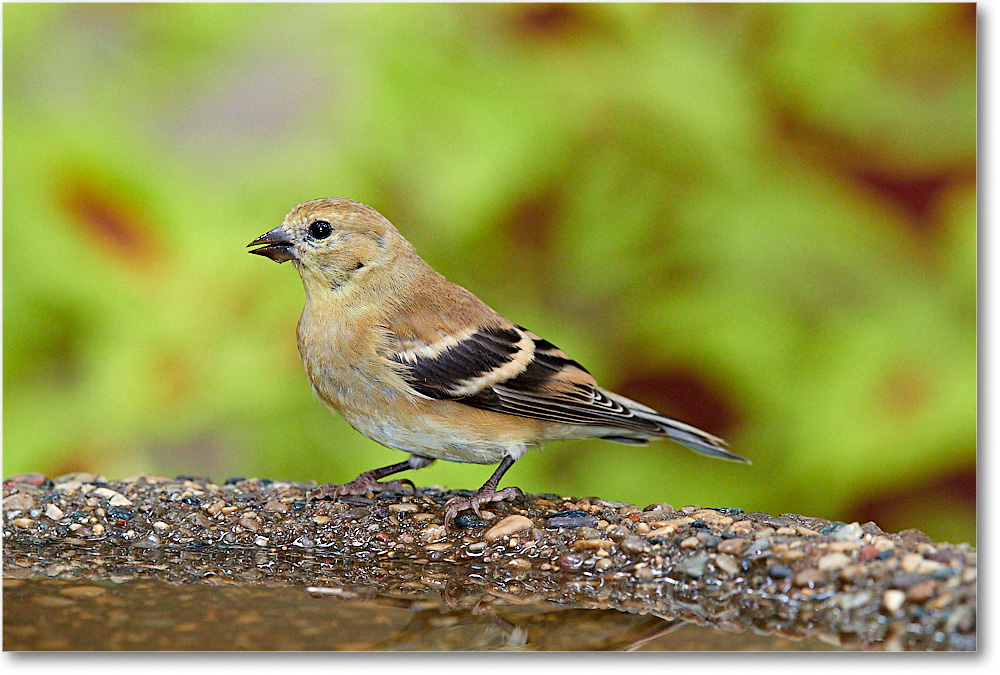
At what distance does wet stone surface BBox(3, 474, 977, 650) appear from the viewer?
79.8 inches

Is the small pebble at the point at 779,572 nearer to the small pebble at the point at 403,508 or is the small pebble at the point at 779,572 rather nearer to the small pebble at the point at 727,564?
the small pebble at the point at 727,564

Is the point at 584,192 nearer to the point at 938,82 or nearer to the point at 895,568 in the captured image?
the point at 938,82

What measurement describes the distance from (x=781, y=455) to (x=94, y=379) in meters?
2.12

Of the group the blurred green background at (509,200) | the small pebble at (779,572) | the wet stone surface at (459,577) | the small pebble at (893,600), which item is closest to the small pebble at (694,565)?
the wet stone surface at (459,577)

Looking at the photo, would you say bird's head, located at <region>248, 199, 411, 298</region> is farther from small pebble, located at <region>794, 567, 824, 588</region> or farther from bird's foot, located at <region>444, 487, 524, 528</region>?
small pebble, located at <region>794, 567, 824, 588</region>

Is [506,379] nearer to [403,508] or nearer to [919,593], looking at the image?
[403,508]

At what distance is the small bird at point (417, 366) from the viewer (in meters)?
2.74

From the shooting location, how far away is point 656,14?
309 centimetres

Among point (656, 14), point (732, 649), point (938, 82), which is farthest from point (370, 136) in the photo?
point (732, 649)

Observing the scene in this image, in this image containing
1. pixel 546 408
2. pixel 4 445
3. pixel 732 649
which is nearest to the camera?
pixel 732 649

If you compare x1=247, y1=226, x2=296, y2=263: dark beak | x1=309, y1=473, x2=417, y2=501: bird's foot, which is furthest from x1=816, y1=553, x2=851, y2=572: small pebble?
x1=247, y1=226, x2=296, y2=263: dark beak

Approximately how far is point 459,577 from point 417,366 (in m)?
0.66

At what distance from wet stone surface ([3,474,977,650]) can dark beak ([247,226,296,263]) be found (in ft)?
2.14

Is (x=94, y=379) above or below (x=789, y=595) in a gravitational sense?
above
